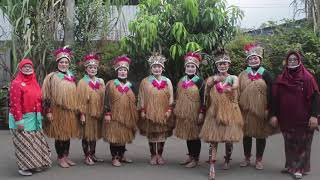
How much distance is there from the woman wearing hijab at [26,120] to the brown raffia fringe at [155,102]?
1.53m

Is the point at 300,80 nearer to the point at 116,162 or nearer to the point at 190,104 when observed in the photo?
the point at 190,104

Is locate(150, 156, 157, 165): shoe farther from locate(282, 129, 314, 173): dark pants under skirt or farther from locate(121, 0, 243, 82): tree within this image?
locate(121, 0, 243, 82): tree

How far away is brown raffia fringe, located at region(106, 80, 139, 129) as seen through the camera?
7.46 m

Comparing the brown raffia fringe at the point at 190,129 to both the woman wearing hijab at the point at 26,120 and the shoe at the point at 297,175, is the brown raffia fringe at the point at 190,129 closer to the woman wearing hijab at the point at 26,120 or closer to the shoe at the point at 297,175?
the shoe at the point at 297,175

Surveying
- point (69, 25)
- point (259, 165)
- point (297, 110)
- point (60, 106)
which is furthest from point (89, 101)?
point (69, 25)

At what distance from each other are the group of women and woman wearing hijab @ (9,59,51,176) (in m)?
0.01

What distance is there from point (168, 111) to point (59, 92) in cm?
A: 160

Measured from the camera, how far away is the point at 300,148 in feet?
22.5

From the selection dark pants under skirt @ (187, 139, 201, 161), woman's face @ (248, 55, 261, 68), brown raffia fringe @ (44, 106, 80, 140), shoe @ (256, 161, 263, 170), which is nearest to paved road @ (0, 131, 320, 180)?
shoe @ (256, 161, 263, 170)

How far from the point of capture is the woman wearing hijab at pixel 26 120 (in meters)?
6.86

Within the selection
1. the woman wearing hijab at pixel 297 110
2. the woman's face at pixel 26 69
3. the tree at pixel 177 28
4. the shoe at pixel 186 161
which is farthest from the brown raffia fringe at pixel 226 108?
the tree at pixel 177 28

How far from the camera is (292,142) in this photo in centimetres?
690

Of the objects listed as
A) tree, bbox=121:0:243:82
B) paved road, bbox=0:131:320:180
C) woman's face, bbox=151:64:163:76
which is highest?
tree, bbox=121:0:243:82

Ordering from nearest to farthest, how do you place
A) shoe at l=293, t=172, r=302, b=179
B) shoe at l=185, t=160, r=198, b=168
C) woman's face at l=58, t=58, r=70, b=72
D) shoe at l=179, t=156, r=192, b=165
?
shoe at l=293, t=172, r=302, b=179
woman's face at l=58, t=58, r=70, b=72
shoe at l=185, t=160, r=198, b=168
shoe at l=179, t=156, r=192, b=165
